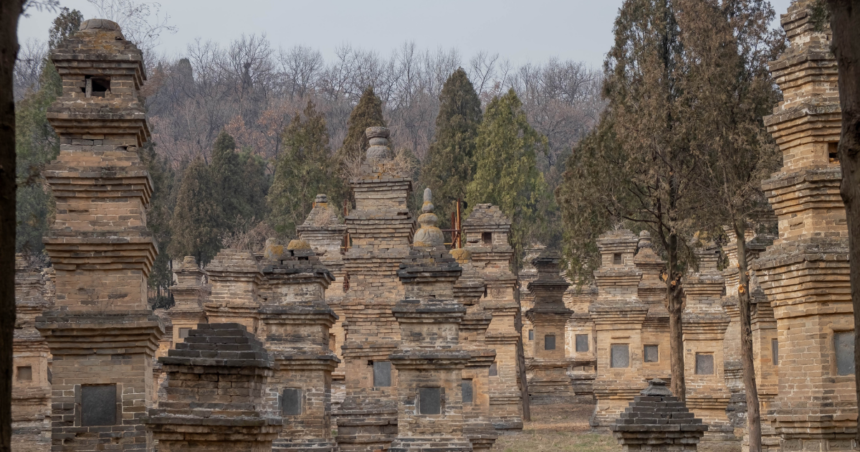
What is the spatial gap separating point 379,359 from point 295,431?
17.9ft

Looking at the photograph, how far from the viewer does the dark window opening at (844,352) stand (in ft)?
43.6

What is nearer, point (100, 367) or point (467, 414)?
point (100, 367)

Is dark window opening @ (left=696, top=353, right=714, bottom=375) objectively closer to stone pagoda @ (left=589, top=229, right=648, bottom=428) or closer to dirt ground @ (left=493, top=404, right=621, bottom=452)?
stone pagoda @ (left=589, top=229, right=648, bottom=428)

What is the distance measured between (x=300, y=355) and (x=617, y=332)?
14.5 m

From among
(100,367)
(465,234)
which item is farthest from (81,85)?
(465,234)

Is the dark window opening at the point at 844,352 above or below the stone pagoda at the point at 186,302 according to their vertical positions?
below

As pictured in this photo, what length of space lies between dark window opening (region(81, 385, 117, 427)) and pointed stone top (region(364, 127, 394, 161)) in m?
11.5

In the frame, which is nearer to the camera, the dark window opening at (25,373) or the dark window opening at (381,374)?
the dark window opening at (381,374)

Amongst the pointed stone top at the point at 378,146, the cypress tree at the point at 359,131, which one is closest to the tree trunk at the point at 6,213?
the pointed stone top at the point at 378,146

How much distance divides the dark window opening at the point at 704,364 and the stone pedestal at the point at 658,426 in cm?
1311

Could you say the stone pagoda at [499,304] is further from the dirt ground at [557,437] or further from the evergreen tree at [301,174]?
the evergreen tree at [301,174]

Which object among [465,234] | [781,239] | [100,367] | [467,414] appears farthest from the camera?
[465,234]

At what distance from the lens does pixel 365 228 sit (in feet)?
74.2

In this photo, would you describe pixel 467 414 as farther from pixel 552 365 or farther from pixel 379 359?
pixel 552 365
